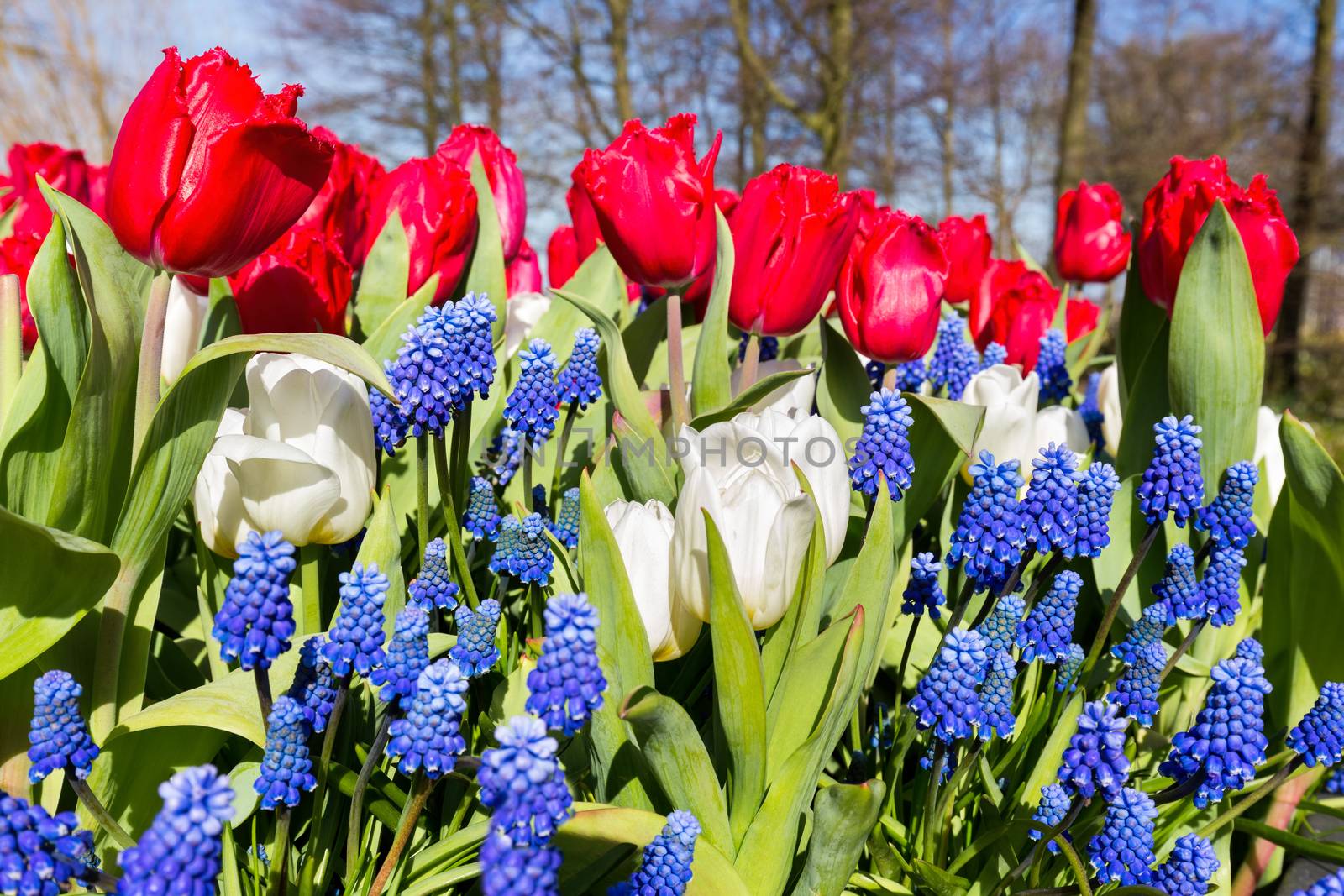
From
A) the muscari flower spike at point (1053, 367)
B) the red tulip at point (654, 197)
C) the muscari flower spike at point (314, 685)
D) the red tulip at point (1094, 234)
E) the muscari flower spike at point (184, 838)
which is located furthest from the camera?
the red tulip at point (1094, 234)

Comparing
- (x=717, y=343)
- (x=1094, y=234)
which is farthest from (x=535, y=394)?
(x=1094, y=234)

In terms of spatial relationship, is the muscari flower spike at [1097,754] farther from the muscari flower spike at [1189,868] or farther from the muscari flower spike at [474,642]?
the muscari flower spike at [474,642]

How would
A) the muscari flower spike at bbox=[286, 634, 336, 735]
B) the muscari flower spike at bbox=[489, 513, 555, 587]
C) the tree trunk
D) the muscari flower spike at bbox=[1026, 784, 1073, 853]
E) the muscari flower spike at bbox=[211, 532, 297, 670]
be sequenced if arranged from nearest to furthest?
the muscari flower spike at bbox=[211, 532, 297, 670] → the muscari flower spike at bbox=[286, 634, 336, 735] → the muscari flower spike at bbox=[1026, 784, 1073, 853] → the muscari flower spike at bbox=[489, 513, 555, 587] → the tree trunk

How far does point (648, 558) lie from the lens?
0.88 metres

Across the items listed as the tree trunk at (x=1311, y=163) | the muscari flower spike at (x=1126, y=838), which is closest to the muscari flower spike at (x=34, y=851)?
the muscari flower spike at (x=1126, y=838)

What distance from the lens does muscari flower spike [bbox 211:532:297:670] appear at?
24.0 inches

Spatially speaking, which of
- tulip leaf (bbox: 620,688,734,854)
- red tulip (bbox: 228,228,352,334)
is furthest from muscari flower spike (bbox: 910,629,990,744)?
red tulip (bbox: 228,228,352,334)

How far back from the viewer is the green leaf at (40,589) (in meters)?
0.76

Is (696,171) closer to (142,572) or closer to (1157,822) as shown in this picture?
(142,572)

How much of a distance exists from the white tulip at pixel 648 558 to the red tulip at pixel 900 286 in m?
0.46

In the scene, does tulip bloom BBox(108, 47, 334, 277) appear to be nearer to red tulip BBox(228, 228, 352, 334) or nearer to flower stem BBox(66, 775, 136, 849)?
red tulip BBox(228, 228, 352, 334)

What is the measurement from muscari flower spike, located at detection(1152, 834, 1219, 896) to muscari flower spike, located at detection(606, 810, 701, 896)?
44 cm

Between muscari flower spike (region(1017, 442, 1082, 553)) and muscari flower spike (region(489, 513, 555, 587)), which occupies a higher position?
muscari flower spike (region(1017, 442, 1082, 553))

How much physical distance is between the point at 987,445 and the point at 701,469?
638 mm
